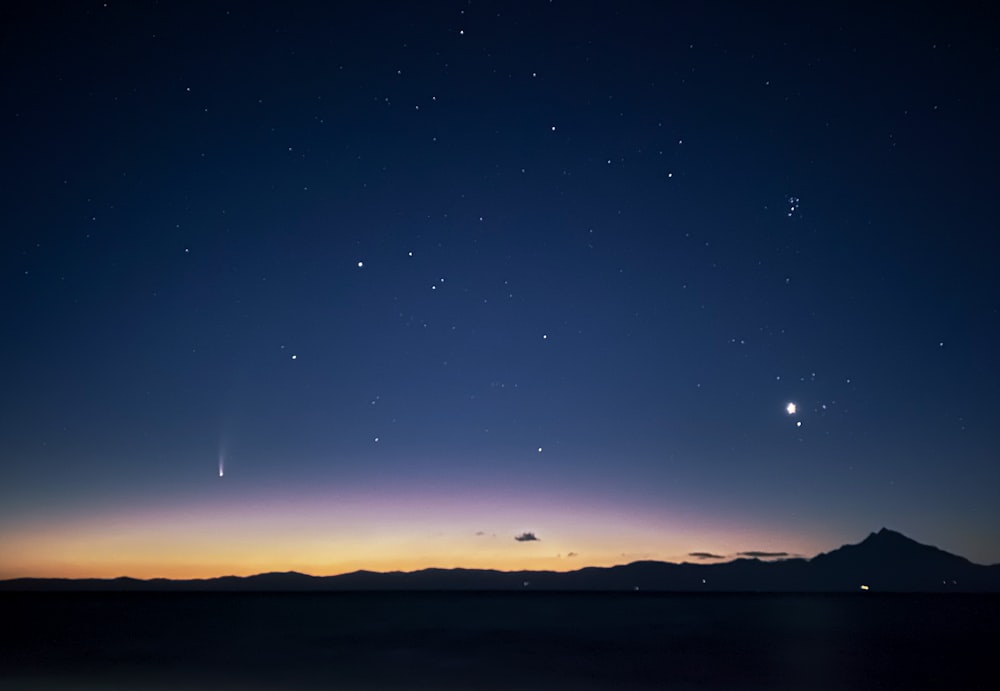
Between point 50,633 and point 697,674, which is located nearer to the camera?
point 697,674

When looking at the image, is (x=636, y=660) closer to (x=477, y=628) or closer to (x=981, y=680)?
(x=981, y=680)

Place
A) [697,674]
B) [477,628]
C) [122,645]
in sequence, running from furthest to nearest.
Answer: [477,628] → [122,645] → [697,674]

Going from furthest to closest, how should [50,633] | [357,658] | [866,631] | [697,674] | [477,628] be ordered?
[477,628], [866,631], [50,633], [357,658], [697,674]

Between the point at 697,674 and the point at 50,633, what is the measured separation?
41.0 metres

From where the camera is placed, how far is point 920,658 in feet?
114

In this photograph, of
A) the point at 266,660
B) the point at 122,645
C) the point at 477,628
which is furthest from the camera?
the point at 477,628

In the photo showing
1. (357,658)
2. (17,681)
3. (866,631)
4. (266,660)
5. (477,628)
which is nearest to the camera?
(17,681)

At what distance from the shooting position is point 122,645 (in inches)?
1554

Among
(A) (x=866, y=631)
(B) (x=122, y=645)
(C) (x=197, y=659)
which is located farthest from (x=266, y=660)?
(A) (x=866, y=631)

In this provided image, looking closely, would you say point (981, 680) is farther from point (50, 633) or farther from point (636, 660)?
point (50, 633)

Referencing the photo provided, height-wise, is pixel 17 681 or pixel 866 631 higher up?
pixel 17 681

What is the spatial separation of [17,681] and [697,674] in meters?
23.0

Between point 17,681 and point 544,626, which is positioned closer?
point 17,681

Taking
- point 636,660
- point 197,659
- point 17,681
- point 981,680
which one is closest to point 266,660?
point 197,659
